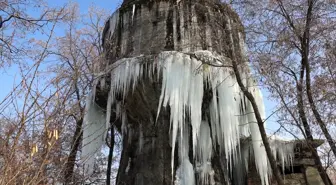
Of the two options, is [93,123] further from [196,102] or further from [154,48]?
[196,102]

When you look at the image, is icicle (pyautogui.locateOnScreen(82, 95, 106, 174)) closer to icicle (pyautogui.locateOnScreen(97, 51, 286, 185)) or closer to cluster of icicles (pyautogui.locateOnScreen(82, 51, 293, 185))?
cluster of icicles (pyautogui.locateOnScreen(82, 51, 293, 185))

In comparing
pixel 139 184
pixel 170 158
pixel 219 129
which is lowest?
pixel 139 184

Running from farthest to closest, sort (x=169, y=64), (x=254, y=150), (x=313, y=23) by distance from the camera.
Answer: (x=254, y=150) < (x=169, y=64) < (x=313, y=23)

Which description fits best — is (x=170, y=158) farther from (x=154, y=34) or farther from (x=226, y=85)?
(x=154, y=34)

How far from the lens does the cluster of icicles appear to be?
8.43 m

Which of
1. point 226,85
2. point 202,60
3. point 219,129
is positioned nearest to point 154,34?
point 202,60

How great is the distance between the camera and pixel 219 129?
868 cm

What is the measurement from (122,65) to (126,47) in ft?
2.55

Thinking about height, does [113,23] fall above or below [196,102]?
above

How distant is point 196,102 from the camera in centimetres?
852

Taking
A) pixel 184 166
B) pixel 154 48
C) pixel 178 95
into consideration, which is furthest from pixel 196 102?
pixel 154 48

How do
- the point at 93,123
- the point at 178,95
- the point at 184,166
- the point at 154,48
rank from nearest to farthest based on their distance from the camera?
the point at 178,95 < the point at 184,166 < the point at 154,48 < the point at 93,123

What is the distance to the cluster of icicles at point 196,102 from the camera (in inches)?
332

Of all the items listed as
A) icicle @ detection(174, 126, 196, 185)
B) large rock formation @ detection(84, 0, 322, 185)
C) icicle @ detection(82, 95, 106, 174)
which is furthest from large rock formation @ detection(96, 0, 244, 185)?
icicle @ detection(82, 95, 106, 174)
